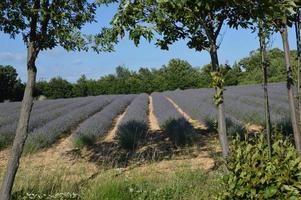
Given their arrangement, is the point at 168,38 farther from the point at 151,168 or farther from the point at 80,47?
the point at 151,168

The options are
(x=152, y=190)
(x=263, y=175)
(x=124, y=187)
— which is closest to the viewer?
A: (x=263, y=175)

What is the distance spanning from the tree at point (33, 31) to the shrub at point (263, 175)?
7.93 ft

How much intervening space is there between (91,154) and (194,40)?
5.77 meters

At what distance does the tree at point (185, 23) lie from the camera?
493 cm

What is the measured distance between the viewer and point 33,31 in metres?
5.70

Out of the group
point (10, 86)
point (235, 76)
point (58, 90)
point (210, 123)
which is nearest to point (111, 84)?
point (58, 90)

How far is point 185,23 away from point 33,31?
183cm

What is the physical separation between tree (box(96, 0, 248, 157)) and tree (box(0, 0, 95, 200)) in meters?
0.67

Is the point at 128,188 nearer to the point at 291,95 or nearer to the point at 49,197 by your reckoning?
the point at 49,197

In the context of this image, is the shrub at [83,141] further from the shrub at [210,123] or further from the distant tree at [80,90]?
the distant tree at [80,90]

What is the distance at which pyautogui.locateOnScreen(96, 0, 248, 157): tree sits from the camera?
493 cm

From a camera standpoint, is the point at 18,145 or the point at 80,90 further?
the point at 80,90

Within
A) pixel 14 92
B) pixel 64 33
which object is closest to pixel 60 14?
pixel 64 33

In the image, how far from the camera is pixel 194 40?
598 centimetres
